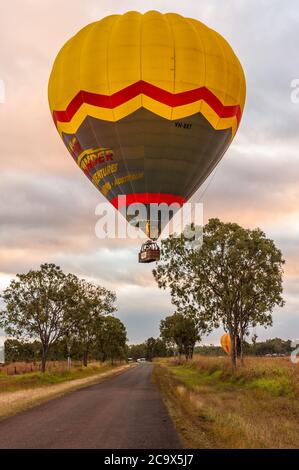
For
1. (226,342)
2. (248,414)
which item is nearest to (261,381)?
(248,414)

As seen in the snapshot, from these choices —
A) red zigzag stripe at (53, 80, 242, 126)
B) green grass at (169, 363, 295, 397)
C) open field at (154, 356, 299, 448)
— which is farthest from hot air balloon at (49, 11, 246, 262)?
green grass at (169, 363, 295, 397)

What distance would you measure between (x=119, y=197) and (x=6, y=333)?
99.9 feet

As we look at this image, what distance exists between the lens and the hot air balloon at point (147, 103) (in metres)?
24.3

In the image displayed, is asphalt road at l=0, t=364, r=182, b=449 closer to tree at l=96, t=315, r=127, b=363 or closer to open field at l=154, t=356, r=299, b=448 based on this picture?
open field at l=154, t=356, r=299, b=448

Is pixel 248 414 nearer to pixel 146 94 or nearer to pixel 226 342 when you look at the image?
pixel 146 94

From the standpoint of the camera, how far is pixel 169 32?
25.0 meters

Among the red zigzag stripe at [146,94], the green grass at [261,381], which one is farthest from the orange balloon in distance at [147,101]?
the green grass at [261,381]

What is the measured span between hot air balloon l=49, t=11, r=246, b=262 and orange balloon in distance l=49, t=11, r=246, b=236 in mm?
48

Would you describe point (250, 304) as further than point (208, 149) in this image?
Yes

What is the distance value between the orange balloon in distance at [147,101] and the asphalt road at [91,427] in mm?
9754

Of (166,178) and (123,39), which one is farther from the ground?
(123,39)

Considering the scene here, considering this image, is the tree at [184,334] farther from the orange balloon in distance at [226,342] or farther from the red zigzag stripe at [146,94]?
the red zigzag stripe at [146,94]
